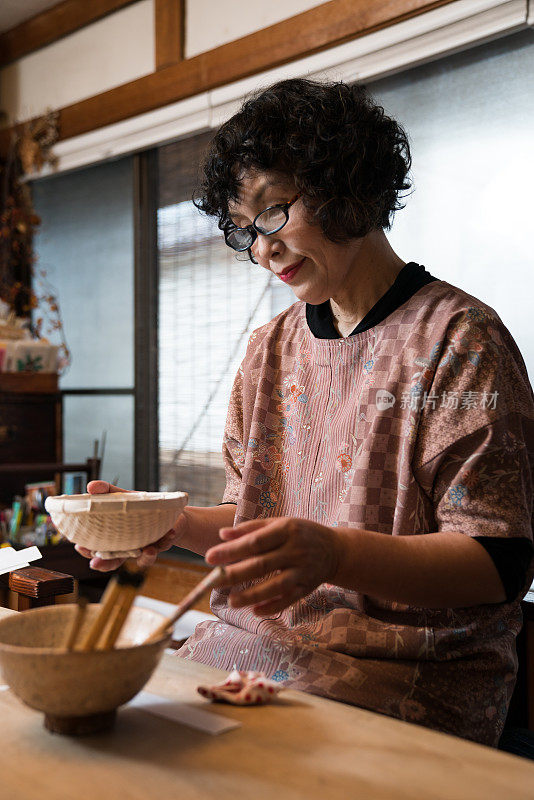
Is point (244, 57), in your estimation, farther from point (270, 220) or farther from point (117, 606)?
point (117, 606)

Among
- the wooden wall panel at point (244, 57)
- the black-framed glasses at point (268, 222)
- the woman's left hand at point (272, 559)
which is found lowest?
the woman's left hand at point (272, 559)

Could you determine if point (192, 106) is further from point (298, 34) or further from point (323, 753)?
point (323, 753)

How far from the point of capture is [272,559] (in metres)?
0.82

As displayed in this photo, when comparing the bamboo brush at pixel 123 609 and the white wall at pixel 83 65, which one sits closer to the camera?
the bamboo brush at pixel 123 609

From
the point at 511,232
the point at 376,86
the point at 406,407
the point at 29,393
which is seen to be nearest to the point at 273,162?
the point at 406,407

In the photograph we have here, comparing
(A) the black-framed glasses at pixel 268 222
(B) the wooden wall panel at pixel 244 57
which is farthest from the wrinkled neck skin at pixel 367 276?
(B) the wooden wall panel at pixel 244 57

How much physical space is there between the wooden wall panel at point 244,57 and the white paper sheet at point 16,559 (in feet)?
5.92

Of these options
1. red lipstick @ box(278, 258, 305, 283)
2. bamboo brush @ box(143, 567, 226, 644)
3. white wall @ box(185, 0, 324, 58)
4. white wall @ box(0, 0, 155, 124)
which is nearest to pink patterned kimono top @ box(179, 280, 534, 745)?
red lipstick @ box(278, 258, 305, 283)

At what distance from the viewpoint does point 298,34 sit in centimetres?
254

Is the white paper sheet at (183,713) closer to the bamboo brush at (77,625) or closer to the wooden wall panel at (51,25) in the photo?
the bamboo brush at (77,625)

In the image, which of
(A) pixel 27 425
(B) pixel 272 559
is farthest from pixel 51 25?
(B) pixel 272 559

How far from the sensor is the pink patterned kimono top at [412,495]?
112cm

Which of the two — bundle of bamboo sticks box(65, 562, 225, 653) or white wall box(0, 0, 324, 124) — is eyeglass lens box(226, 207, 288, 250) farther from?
white wall box(0, 0, 324, 124)

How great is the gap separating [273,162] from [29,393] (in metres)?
2.01
